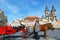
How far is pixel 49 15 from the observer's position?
7372 inches

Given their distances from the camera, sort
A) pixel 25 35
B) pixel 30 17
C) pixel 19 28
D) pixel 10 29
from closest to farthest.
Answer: pixel 10 29 < pixel 19 28 < pixel 25 35 < pixel 30 17

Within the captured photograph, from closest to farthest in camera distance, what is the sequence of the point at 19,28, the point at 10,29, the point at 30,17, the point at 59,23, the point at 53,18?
the point at 10,29 → the point at 19,28 → the point at 59,23 → the point at 53,18 → the point at 30,17

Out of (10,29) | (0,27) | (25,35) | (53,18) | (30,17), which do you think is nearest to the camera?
(0,27)

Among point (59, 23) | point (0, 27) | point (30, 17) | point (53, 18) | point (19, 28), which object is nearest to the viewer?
point (0, 27)

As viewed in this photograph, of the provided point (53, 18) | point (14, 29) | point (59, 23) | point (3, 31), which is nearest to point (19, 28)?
point (14, 29)

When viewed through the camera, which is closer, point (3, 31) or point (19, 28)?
point (3, 31)

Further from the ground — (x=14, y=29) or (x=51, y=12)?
(x=51, y=12)

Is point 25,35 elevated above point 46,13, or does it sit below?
below

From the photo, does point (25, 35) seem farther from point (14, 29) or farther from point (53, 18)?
point (53, 18)

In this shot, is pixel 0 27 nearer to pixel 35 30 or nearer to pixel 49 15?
pixel 35 30

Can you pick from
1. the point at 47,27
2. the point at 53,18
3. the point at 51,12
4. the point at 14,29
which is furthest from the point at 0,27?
the point at 51,12

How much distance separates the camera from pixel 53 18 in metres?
181

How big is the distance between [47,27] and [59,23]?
14770 centimetres

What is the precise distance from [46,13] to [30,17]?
57.7ft
